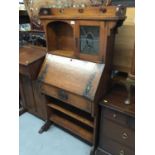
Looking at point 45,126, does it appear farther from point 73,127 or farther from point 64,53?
point 64,53

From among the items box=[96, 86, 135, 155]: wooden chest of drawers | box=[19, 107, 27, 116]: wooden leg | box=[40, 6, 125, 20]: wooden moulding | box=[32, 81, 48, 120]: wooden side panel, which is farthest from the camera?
box=[19, 107, 27, 116]: wooden leg

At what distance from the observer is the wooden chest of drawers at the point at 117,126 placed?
1.37 metres

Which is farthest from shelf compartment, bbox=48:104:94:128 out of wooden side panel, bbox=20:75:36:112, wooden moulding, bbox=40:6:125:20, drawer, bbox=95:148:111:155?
wooden moulding, bbox=40:6:125:20

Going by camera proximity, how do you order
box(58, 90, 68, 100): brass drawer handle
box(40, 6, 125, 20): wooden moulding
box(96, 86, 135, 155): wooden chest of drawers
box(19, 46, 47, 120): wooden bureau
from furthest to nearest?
box(19, 46, 47, 120): wooden bureau → box(58, 90, 68, 100): brass drawer handle → box(96, 86, 135, 155): wooden chest of drawers → box(40, 6, 125, 20): wooden moulding

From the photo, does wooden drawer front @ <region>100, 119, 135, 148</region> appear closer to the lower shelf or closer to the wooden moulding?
the lower shelf

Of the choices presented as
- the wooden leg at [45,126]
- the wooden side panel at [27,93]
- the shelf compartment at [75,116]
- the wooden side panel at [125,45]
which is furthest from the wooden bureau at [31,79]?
the wooden side panel at [125,45]

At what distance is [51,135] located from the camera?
83.3 inches

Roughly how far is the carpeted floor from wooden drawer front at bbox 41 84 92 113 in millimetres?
Result: 623

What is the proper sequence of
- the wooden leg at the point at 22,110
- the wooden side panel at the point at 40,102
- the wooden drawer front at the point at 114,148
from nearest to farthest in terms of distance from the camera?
1. the wooden drawer front at the point at 114,148
2. the wooden side panel at the point at 40,102
3. the wooden leg at the point at 22,110

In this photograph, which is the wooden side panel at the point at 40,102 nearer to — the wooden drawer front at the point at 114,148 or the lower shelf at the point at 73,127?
the lower shelf at the point at 73,127

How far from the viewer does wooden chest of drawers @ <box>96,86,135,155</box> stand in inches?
54.1
